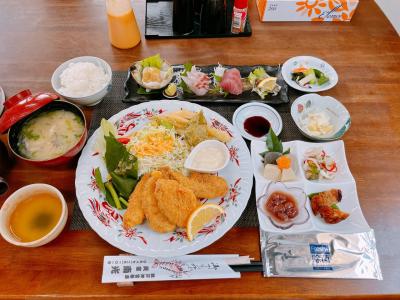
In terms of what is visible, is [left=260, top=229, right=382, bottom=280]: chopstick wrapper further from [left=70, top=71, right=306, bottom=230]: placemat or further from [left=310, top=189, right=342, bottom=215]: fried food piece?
[left=70, top=71, right=306, bottom=230]: placemat

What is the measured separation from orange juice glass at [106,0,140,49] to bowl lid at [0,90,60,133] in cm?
76

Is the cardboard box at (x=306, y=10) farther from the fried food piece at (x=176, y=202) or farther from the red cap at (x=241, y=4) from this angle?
the fried food piece at (x=176, y=202)

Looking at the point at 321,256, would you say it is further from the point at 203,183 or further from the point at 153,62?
the point at 153,62

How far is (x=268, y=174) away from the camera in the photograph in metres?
1.46

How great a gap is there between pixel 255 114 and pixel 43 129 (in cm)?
116

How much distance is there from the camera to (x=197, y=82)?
1.78m

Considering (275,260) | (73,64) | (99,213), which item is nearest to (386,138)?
(275,260)

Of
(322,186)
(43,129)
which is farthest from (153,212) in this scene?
(322,186)

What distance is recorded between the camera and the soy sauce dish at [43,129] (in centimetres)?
136

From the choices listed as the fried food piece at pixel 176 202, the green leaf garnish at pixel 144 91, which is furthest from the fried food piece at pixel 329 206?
the green leaf garnish at pixel 144 91

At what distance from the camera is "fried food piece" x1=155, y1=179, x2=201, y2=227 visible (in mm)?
1287

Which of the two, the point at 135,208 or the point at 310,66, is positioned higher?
the point at 310,66

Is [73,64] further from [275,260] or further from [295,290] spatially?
[295,290]

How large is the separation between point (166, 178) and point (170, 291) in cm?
50
